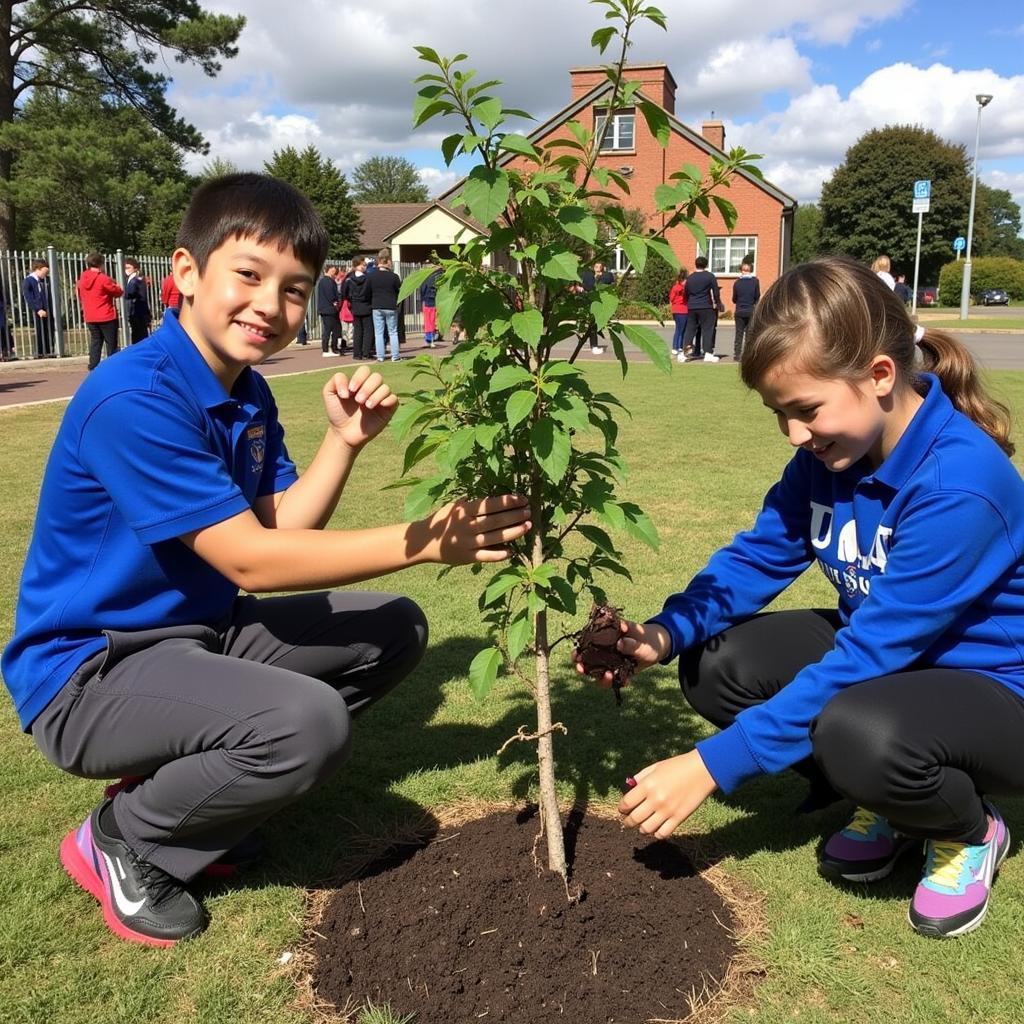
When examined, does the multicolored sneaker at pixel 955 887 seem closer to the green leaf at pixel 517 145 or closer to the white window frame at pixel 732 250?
the green leaf at pixel 517 145

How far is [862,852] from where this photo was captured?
263 cm

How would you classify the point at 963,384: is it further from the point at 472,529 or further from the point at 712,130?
the point at 712,130

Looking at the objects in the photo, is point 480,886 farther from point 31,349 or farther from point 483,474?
point 31,349

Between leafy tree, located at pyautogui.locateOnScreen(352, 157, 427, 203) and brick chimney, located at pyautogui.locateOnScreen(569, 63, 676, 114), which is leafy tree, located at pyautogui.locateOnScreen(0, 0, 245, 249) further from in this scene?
leafy tree, located at pyautogui.locateOnScreen(352, 157, 427, 203)

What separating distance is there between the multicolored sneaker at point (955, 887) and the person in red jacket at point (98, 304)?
1620 cm

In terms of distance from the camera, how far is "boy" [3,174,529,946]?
2229 mm

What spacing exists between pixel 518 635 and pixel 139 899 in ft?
4.00

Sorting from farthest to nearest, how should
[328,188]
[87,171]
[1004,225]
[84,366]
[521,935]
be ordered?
[1004,225] → [328,188] → [87,171] → [84,366] → [521,935]

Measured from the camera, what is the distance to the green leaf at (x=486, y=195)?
1.83 metres

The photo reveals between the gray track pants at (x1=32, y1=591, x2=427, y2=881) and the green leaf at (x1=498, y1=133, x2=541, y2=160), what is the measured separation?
138 cm

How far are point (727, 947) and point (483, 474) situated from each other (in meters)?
1.36

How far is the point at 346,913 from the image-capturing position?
245cm

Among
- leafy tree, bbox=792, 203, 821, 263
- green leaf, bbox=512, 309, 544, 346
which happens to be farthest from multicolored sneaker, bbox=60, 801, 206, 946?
leafy tree, bbox=792, 203, 821, 263

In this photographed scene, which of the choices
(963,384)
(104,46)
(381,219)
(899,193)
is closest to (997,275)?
(899,193)
